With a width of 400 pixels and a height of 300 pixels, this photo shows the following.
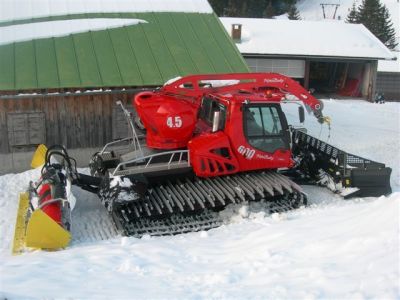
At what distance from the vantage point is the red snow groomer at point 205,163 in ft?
25.1

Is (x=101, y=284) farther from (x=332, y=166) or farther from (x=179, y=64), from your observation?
(x=179, y=64)

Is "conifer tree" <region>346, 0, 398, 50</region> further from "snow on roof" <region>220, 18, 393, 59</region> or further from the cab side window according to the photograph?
the cab side window

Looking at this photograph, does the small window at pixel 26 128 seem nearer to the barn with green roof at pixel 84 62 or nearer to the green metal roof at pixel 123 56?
the barn with green roof at pixel 84 62

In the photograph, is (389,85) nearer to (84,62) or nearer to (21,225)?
(84,62)

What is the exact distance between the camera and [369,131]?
49.7 ft

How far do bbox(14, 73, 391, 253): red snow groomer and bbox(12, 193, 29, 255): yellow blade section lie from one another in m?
1.02

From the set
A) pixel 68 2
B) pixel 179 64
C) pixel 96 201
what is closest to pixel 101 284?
pixel 96 201

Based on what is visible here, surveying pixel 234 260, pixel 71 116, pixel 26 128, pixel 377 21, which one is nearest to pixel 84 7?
pixel 71 116

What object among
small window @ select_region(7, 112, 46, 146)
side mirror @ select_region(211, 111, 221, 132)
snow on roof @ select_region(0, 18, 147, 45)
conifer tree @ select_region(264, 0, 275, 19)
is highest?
conifer tree @ select_region(264, 0, 275, 19)

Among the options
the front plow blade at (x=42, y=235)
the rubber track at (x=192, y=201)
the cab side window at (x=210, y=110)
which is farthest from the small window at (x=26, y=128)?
the front plow blade at (x=42, y=235)

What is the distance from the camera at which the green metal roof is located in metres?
10.9

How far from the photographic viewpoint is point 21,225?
7438 mm

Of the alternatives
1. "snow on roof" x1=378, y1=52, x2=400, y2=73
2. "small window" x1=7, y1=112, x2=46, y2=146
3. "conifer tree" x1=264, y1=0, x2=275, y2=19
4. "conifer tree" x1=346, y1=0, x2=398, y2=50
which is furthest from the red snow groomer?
"conifer tree" x1=264, y1=0, x2=275, y2=19

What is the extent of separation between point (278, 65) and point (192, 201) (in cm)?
1931
